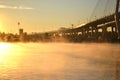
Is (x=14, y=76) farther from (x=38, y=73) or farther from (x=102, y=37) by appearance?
(x=102, y=37)

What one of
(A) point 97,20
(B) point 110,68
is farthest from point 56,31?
(B) point 110,68

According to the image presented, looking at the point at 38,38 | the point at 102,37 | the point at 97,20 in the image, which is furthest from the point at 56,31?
the point at 97,20

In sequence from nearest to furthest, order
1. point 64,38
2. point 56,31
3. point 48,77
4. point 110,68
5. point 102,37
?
point 48,77
point 110,68
point 102,37
point 64,38
point 56,31

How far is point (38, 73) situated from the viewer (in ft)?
129

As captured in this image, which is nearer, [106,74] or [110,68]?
[106,74]

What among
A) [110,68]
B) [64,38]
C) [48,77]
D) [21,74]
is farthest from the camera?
[64,38]

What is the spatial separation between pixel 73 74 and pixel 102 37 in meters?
105

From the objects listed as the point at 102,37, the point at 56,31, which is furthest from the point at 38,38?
the point at 102,37

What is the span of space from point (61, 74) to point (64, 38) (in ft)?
481

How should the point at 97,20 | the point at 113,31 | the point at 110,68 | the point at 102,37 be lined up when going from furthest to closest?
the point at 102,37 < the point at 113,31 < the point at 97,20 < the point at 110,68

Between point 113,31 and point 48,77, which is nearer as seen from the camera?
point 48,77

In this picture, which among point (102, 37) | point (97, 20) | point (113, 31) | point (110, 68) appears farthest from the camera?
point (102, 37)

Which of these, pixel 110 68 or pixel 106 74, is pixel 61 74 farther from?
pixel 110 68

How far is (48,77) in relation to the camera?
119ft
